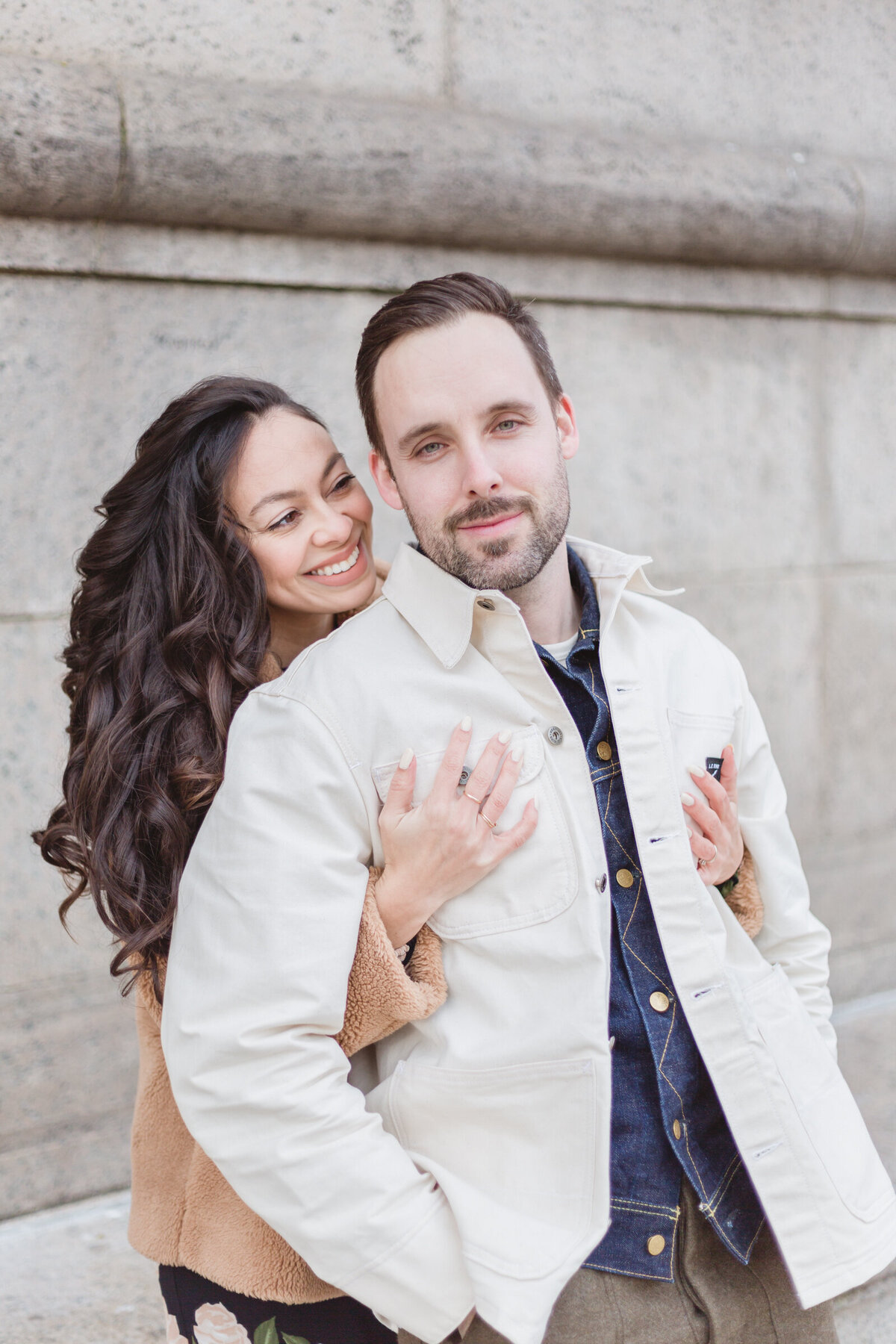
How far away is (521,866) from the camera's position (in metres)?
1.80

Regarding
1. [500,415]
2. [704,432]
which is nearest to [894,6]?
[704,432]

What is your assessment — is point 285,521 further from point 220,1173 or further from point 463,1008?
point 220,1173

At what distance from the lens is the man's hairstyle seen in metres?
1.97

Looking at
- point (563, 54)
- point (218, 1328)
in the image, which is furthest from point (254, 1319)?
point (563, 54)

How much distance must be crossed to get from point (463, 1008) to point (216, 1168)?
0.59 m

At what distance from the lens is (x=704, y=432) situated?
3.81 m

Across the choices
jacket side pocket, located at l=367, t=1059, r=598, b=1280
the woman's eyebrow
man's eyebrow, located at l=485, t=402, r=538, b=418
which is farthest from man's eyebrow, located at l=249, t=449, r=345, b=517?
jacket side pocket, located at l=367, t=1059, r=598, b=1280

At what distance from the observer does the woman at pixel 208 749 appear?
70.1 inches

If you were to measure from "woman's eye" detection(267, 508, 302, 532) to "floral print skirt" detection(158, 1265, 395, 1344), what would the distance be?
4.58ft

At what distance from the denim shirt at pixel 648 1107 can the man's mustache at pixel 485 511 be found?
15.6 inches

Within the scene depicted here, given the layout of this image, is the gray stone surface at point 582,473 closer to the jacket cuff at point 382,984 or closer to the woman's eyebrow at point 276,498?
the woman's eyebrow at point 276,498

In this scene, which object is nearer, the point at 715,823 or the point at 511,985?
the point at 511,985

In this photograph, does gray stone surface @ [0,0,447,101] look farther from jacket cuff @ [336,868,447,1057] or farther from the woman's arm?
jacket cuff @ [336,868,447,1057]

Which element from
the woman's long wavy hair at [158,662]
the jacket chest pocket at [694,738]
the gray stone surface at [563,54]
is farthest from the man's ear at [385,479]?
the gray stone surface at [563,54]
